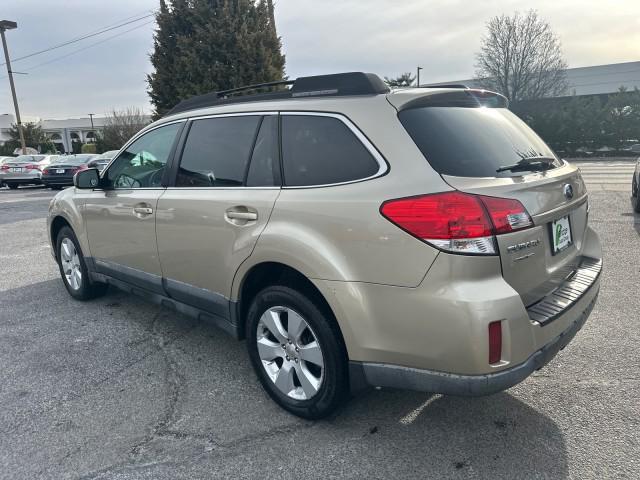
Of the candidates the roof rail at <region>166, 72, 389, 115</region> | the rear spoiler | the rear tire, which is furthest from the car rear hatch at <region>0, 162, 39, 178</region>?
the rear spoiler

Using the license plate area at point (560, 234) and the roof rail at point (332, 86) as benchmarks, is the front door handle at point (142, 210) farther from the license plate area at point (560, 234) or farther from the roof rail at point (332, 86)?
the license plate area at point (560, 234)

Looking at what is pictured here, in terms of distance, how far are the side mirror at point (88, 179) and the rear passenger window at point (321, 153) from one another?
2.31 metres

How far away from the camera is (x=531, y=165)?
2.67m

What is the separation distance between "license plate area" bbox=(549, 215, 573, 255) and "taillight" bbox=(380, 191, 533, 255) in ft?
1.43

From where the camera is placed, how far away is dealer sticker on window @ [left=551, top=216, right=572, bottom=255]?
104 inches

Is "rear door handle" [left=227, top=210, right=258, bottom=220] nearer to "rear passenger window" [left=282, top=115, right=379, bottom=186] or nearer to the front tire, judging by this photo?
"rear passenger window" [left=282, top=115, right=379, bottom=186]

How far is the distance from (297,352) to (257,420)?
19.0 inches

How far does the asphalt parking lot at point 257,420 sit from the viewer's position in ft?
8.16

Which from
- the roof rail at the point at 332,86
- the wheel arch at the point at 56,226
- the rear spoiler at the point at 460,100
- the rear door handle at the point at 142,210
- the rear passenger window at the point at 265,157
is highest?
the roof rail at the point at 332,86

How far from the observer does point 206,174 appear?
11.2 ft

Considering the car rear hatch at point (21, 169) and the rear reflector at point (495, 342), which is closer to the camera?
the rear reflector at point (495, 342)

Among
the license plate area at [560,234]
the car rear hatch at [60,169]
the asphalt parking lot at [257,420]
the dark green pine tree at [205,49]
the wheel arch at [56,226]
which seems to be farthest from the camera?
the car rear hatch at [60,169]

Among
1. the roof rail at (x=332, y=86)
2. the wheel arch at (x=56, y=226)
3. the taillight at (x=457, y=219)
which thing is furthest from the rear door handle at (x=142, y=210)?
the taillight at (x=457, y=219)

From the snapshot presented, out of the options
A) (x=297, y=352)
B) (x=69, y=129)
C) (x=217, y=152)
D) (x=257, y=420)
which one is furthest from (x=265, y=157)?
(x=69, y=129)
